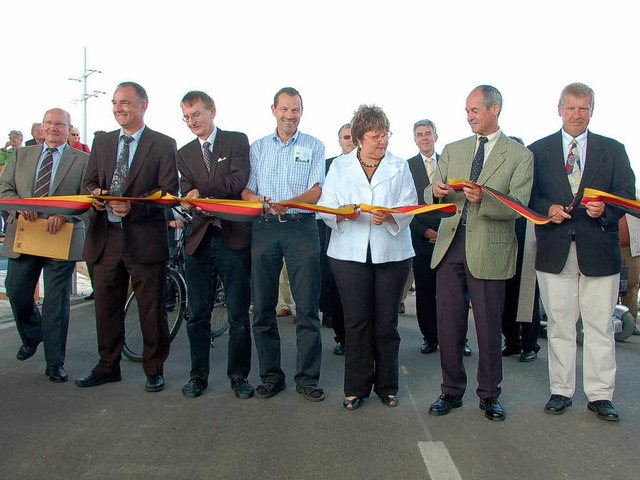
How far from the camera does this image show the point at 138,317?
6.00m

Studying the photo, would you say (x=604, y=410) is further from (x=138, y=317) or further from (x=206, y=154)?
(x=138, y=317)

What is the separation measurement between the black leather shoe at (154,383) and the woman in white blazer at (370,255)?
4.97 ft

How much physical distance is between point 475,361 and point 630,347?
200 cm

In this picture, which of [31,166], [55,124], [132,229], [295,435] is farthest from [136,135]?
[295,435]

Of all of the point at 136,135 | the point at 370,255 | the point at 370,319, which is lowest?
the point at 370,319

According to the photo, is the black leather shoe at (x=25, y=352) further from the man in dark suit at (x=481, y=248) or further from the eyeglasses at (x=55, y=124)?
the man in dark suit at (x=481, y=248)

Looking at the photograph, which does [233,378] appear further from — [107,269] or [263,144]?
[263,144]

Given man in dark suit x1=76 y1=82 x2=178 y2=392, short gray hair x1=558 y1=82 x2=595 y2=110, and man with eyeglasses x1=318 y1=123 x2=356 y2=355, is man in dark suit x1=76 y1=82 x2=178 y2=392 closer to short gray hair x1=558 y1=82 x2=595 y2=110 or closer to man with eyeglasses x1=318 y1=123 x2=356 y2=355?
man with eyeglasses x1=318 y1=123 x2=356 y2=355

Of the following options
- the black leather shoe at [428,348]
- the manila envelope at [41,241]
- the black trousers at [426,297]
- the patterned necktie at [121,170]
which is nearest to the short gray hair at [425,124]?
the black trousers at [426,297]

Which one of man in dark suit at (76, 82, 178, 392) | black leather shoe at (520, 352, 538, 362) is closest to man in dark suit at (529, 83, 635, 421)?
black leather shoe at (520, 352, 538, 362)

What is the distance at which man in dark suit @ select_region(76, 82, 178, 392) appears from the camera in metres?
5.08

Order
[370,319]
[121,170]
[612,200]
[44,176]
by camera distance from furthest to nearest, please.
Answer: [44,176] → [121,170] → [370,319] → [612,200]

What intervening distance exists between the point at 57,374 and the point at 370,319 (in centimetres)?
271

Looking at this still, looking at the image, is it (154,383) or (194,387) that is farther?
(154,383)
